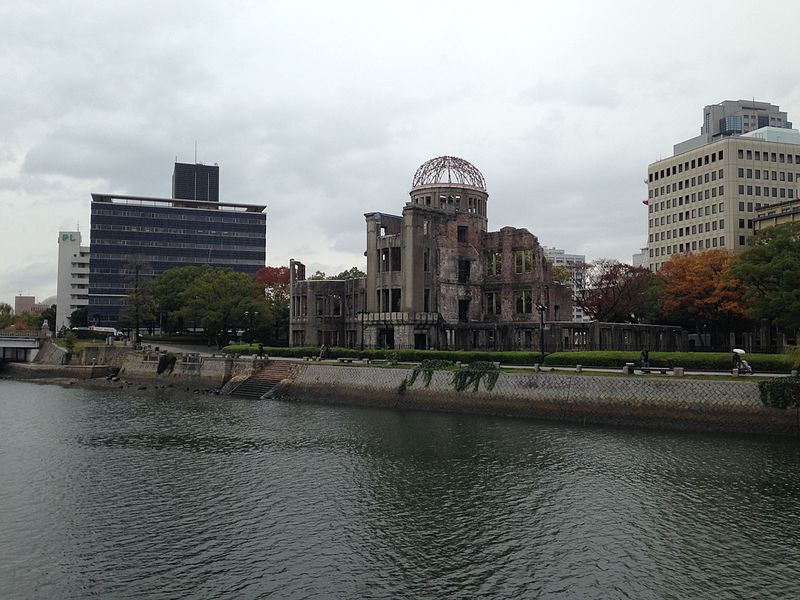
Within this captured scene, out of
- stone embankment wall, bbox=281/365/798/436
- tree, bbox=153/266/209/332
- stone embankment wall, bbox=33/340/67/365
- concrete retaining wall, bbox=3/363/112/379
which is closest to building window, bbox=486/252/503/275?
stone embankment wall, bbox=281/365/798/436

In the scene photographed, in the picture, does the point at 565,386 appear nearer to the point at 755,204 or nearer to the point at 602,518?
the point at 602,518

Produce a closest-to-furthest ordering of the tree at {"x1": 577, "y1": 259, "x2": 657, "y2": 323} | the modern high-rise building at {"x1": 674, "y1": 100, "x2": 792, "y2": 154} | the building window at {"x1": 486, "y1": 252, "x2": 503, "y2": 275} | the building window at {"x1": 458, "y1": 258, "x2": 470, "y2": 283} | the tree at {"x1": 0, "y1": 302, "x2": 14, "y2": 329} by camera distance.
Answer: the building window at {"x1": 458, "y1": 258, "x2": 470, "y2": 283} → the building window at {"x1": 486, "y1": 252, "x2": 503, "y2": 275} → the tree at {"x1": 577, "y1": 259, "x2": 657, "y2": 323} → the tree at {"x1": 0, "y1": 302, "x2": 14, "y2": 329} → the modern high-rise building at {"x1": 674, "y1": 100, "x2": 792, "y2": 154}

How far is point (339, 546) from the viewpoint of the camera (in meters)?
21.6

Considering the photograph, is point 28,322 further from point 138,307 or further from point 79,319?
point 138,307

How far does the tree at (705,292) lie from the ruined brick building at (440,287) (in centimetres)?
1302

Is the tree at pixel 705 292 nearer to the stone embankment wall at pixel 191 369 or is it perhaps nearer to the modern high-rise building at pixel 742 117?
the stone embankment wall at pixel 191 369

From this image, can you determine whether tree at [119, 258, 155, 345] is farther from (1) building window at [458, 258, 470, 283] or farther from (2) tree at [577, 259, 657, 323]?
(2) tree at [577, 259, 657, 323]

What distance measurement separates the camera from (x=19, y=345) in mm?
95938

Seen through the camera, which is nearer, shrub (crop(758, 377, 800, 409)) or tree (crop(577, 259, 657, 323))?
shrub (crop(758, 377, 800, 409))

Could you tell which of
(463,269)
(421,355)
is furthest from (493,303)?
(421,355)

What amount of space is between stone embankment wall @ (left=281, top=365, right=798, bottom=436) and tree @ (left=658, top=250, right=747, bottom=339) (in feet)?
127

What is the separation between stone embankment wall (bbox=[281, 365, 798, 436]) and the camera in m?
39.3

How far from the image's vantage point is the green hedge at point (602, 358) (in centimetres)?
4506

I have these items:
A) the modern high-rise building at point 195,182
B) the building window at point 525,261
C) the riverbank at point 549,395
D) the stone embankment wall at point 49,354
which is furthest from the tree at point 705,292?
the modern high-rise building at point 195,182
